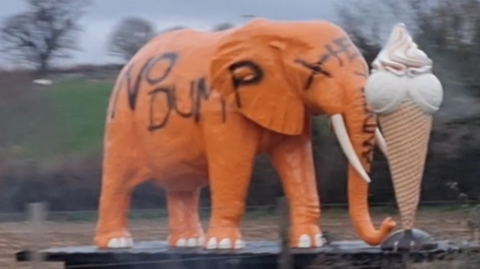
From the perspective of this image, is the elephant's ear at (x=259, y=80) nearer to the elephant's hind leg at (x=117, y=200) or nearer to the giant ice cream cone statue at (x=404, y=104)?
the giant ice cream cone statue at (x=404, y=104)

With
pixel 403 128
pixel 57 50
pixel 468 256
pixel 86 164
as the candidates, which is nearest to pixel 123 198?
pixel 403 128

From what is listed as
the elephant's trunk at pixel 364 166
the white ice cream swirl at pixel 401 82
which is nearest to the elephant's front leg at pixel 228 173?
the elephant's trunk at pixel 364 166

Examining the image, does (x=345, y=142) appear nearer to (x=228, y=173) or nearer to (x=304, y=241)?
(x=304, y=241)

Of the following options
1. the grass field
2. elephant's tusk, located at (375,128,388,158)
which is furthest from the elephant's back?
the grass field

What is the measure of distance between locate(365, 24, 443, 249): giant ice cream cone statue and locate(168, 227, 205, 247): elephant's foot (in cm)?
206

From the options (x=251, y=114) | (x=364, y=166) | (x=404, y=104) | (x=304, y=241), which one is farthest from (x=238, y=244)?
(x=404, y=104)

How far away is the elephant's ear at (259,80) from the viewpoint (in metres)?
11.6

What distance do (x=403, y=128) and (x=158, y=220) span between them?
616 cm

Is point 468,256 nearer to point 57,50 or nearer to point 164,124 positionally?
point 164,124

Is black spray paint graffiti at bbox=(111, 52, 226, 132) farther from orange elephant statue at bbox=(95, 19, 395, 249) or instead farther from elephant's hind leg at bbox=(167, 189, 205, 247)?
elephant's hind leg at bbox=(167, 189, 205, 247)

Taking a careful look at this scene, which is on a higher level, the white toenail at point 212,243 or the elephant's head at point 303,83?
the elephant's head at point 303,83

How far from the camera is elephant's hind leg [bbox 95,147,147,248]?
40.8ft

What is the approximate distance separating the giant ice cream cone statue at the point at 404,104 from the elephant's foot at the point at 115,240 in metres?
2.51

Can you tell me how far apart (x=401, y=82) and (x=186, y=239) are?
102 inches
